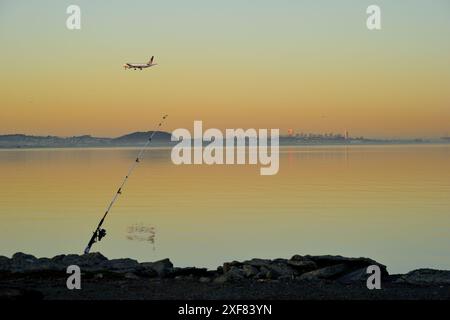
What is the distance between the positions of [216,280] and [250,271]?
90 cm

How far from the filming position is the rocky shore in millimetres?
12484

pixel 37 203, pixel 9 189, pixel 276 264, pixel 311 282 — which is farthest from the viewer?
pixel 9 189

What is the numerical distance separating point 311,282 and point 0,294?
5377 mm

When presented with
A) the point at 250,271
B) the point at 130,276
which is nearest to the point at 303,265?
the point at 250,271

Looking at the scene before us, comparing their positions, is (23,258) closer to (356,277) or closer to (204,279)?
(204,279)

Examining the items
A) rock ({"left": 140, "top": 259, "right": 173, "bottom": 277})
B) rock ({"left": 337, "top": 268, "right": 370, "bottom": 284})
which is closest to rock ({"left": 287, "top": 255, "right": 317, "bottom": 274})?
rock ({"left": 337, "top": 268, "right": 370, "bottom": 284})

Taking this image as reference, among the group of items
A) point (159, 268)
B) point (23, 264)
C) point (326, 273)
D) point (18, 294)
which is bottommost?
point (18, 294)

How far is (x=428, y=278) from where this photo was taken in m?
14.7

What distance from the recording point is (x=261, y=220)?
30.4m

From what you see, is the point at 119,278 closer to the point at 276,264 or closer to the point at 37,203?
the point at 276,264

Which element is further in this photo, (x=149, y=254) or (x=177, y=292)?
(x=149, y=254)

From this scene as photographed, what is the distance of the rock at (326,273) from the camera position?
14.9 m
